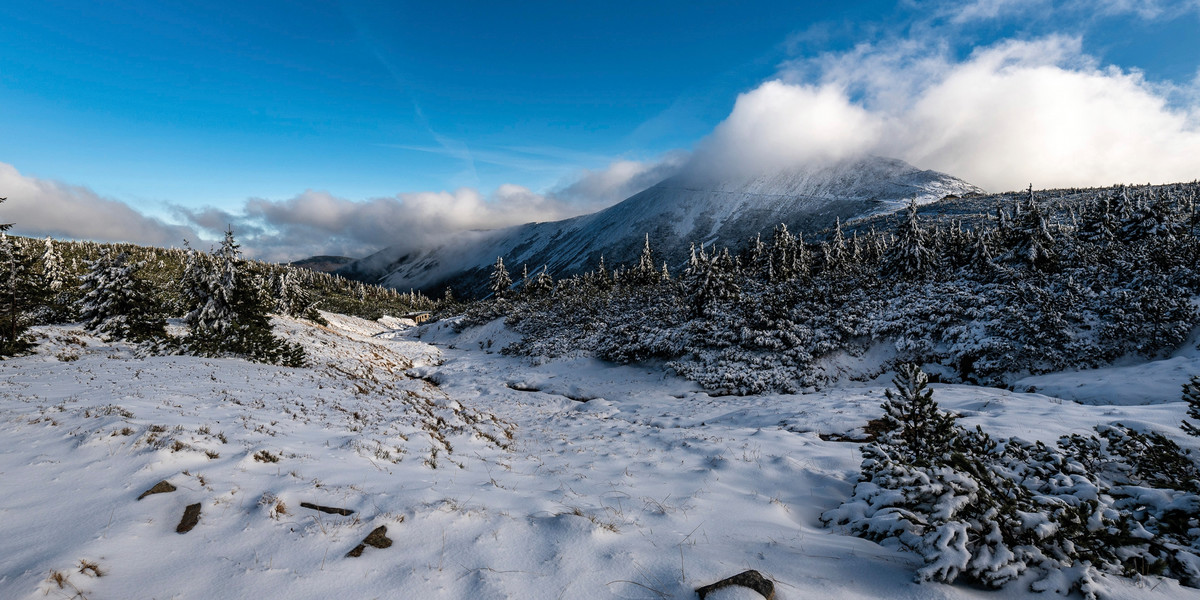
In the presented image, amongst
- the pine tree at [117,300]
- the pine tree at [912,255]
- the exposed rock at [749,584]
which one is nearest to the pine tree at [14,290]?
the pine tree at [117,300]

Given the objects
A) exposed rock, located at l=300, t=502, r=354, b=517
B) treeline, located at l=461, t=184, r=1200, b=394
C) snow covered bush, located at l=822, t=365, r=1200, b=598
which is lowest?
exposed rock, located at l=300, t=502, r=354, b=517

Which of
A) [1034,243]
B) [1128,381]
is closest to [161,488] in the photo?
[1128,381]

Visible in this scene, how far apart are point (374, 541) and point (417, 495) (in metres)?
1.45

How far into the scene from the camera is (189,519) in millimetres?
4047

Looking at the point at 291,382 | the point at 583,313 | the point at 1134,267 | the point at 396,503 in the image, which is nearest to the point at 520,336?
the point at 583,313

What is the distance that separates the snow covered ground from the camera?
11.2 ft

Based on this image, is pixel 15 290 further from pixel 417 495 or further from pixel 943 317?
pixel 943 317

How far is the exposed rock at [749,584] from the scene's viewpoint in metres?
3.36

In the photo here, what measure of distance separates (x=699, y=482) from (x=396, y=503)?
15.4 ft

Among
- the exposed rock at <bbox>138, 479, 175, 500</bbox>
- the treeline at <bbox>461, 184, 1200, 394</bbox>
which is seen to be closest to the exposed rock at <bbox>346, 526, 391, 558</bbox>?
the exposed rock at <bbox>138, 479, 175, 500</bbox>

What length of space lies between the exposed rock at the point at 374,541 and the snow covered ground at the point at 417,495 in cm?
8

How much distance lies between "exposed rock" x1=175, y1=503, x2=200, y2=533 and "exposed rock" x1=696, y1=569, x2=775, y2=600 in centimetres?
468

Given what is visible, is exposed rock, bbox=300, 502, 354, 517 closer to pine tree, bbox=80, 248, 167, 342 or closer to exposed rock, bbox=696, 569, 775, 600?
exposed rock, bbox=696, 569, 775, 600

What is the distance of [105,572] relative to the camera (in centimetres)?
315
